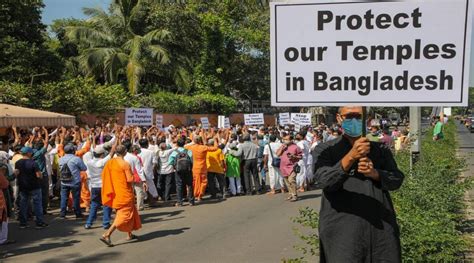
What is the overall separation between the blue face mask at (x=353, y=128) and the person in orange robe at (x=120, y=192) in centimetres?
560

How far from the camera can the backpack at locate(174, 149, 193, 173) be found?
1166cm

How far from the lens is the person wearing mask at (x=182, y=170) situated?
11.7 metres

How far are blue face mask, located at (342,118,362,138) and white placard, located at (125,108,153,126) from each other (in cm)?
1271

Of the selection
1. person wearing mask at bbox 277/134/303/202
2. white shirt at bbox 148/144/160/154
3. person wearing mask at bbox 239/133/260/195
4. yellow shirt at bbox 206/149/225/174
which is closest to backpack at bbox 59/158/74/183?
white shirt at bbox 148/144/160/154

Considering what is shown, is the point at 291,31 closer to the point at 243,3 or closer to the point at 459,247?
the point at 459,247

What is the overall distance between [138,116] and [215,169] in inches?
149

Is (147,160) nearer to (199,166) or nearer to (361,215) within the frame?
(199,166)

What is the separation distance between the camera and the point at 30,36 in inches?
1017

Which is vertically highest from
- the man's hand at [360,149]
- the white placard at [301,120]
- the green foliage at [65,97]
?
the green foliage at [65,97]

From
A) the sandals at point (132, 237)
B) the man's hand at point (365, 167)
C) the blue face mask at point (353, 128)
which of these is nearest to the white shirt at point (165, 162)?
the sandals at point (132, 237)

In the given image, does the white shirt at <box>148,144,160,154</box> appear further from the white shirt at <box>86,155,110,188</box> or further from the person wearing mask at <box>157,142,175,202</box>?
the white shirt at <box>86,155,110,188</box>

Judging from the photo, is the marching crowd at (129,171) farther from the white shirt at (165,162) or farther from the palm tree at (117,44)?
the palm tree at (117,44)

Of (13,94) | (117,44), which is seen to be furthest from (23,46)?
(117,44)

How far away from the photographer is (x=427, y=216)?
17.6 feet
